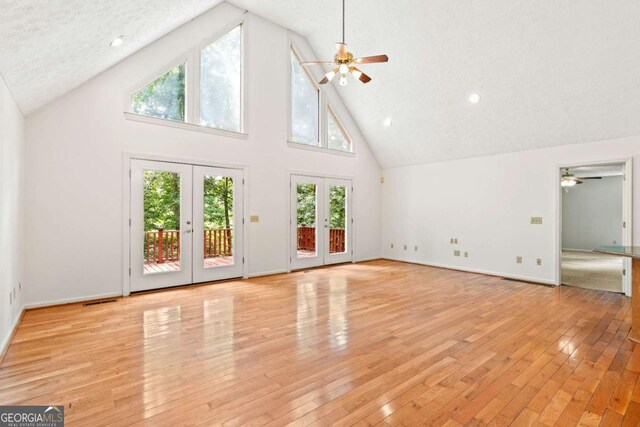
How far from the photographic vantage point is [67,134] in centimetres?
427

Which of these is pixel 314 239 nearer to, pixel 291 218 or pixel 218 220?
pixel 291 218

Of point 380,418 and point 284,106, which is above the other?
point 284,106

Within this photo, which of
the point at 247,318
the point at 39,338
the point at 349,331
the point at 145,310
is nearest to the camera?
the point at 39,338

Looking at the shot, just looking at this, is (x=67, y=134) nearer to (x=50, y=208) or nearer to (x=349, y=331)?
(x=50, y=208)

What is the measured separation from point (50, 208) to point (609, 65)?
25.2 ft

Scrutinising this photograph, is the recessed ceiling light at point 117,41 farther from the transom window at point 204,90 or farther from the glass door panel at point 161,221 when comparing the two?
the glass door panel at point 161,221

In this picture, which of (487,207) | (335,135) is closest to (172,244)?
(335,135)

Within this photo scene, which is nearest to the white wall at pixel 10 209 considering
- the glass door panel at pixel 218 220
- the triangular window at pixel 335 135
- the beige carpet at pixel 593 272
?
the glass door panel at pixel 218 220

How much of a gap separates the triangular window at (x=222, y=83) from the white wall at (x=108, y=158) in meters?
0.21

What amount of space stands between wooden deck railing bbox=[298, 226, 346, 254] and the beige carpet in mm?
4316

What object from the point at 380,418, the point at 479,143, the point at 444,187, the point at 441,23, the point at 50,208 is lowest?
the point at 380,418

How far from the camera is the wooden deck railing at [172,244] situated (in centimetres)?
495

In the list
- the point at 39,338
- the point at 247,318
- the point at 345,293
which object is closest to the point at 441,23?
the point at 345,293

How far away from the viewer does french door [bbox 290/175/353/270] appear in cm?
672
